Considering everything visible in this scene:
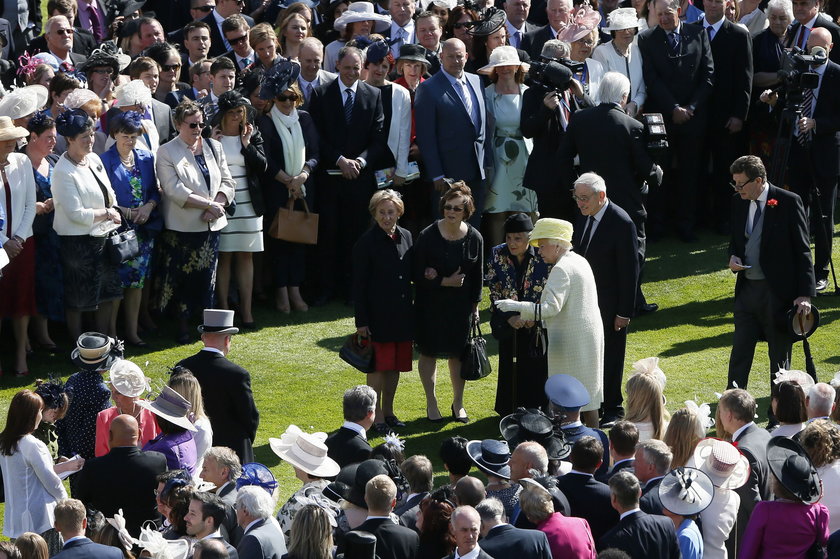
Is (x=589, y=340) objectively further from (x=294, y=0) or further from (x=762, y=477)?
(x=294, y=0)

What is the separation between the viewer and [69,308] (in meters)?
11.7

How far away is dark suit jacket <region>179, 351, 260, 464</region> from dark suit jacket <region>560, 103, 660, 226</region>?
178 inches

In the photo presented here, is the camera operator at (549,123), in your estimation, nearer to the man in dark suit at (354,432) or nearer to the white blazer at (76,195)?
the white blazer at (76,195)

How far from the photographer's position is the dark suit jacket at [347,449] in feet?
26.9

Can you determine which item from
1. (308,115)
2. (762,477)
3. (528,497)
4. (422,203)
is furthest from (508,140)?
(528,497)

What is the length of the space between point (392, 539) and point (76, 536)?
157 centimetres

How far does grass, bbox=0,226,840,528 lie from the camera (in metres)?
10.9

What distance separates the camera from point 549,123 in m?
13.1

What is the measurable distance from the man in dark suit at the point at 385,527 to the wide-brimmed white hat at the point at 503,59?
7.41 m

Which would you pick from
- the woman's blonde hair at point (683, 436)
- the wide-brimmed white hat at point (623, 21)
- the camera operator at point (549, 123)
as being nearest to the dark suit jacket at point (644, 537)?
the woman's blonde hair at point (683, 436)

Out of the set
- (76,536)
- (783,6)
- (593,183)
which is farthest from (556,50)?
(76,536)

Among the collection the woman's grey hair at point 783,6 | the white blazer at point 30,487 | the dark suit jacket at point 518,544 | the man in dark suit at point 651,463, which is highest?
the woman's grey hair at point 783,6

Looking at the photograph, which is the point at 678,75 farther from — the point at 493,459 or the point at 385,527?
the point at 385,527

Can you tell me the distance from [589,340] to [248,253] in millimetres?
4087
